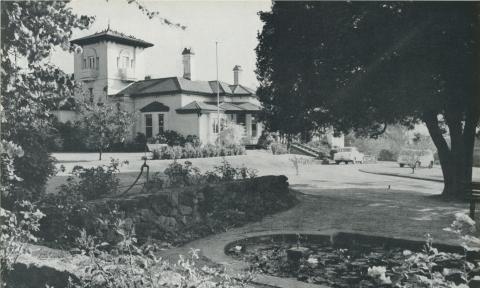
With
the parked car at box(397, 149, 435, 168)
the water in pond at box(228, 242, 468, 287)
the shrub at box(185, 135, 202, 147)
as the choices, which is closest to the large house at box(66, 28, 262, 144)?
the shrub at box(185, 135, 202, 147)

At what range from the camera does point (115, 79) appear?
127ft

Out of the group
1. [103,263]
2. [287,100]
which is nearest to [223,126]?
[287,100]

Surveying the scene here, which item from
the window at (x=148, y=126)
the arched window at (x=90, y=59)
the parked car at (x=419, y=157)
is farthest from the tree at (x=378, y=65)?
the arched window at (x=90, y=59)

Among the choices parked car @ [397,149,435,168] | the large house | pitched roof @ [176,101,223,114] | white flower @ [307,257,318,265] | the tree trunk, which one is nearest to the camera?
white flower @ [307,257,318,265]

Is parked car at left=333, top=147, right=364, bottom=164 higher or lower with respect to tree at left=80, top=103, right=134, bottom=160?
lower

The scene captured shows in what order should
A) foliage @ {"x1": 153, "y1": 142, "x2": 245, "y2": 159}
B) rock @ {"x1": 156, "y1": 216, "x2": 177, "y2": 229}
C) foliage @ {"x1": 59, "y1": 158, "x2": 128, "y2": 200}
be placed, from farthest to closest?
foliage @ {"x1": 153, "y1": 142, "x2": 245, "y2": 159} < foliage @ {"x1": 59, "y1": 158, "x2": 128, "y2": 200} < rock @ {"x1": 156, "y1": 216, "x2": 177, "y2": 229}

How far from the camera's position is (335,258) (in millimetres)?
7844

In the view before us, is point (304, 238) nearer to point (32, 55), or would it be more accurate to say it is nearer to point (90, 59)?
point (32, 55)

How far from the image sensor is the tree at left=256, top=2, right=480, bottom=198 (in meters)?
12.3

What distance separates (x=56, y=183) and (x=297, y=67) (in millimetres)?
9451

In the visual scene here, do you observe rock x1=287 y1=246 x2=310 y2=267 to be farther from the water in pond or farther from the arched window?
the arched window

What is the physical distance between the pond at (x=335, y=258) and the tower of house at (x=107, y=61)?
1248 inches

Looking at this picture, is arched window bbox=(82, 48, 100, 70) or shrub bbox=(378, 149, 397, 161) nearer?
arched window bbox=(82, 48, 100, 70)

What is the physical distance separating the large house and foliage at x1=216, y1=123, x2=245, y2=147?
1.39 m
